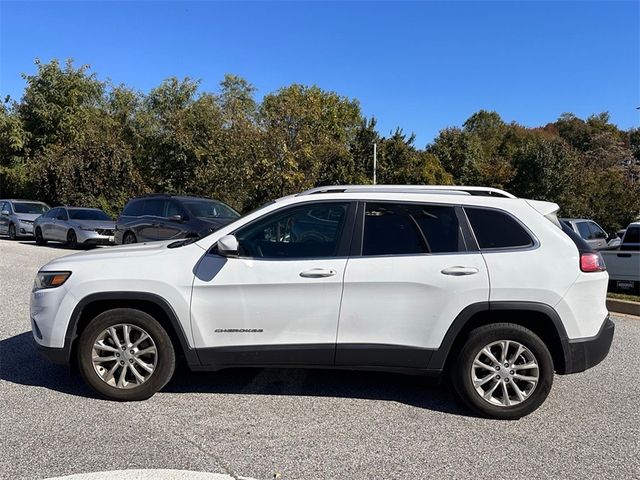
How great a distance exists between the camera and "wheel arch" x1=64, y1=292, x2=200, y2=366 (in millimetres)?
4168

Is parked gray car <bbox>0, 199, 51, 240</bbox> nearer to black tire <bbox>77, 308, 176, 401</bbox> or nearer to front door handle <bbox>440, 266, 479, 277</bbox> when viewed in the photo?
black tire <bbox>77, 308, 176, 401</bbox>

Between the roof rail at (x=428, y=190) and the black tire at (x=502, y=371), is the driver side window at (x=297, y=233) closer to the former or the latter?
the roof rail at (x=428, y=190)

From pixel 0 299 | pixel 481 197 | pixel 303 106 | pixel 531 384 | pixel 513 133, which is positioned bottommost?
pixel 0 299

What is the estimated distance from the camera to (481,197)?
436 cm

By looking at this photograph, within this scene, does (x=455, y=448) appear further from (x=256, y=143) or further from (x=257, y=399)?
(x=256, y=143)

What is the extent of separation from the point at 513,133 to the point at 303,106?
53830mm

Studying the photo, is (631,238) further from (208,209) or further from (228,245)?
(228,245)

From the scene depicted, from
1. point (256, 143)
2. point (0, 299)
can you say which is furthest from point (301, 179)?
point (0, 299)

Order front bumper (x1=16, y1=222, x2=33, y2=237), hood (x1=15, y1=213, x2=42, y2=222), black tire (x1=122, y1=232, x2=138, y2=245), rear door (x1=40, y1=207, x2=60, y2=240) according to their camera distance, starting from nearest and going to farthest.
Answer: black tire (x1=122, y1=232, x2=138, y2=245) < rear door (x1=40, y1=207, x2=60, y2=240) < front bumper (x1=16, y1=222, x2=33, y2=237) < hood (x1=15, y1=213, x2=42, y2=222)

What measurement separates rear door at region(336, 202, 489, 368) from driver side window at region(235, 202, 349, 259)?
0.89 ft

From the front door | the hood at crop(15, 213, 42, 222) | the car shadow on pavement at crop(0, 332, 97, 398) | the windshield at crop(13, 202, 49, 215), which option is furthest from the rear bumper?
the windshield at crop(13, 202, 49, 215)

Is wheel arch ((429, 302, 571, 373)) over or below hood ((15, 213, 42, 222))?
over

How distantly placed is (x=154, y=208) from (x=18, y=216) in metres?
10.9

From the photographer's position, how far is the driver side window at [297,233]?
4.24 metres
